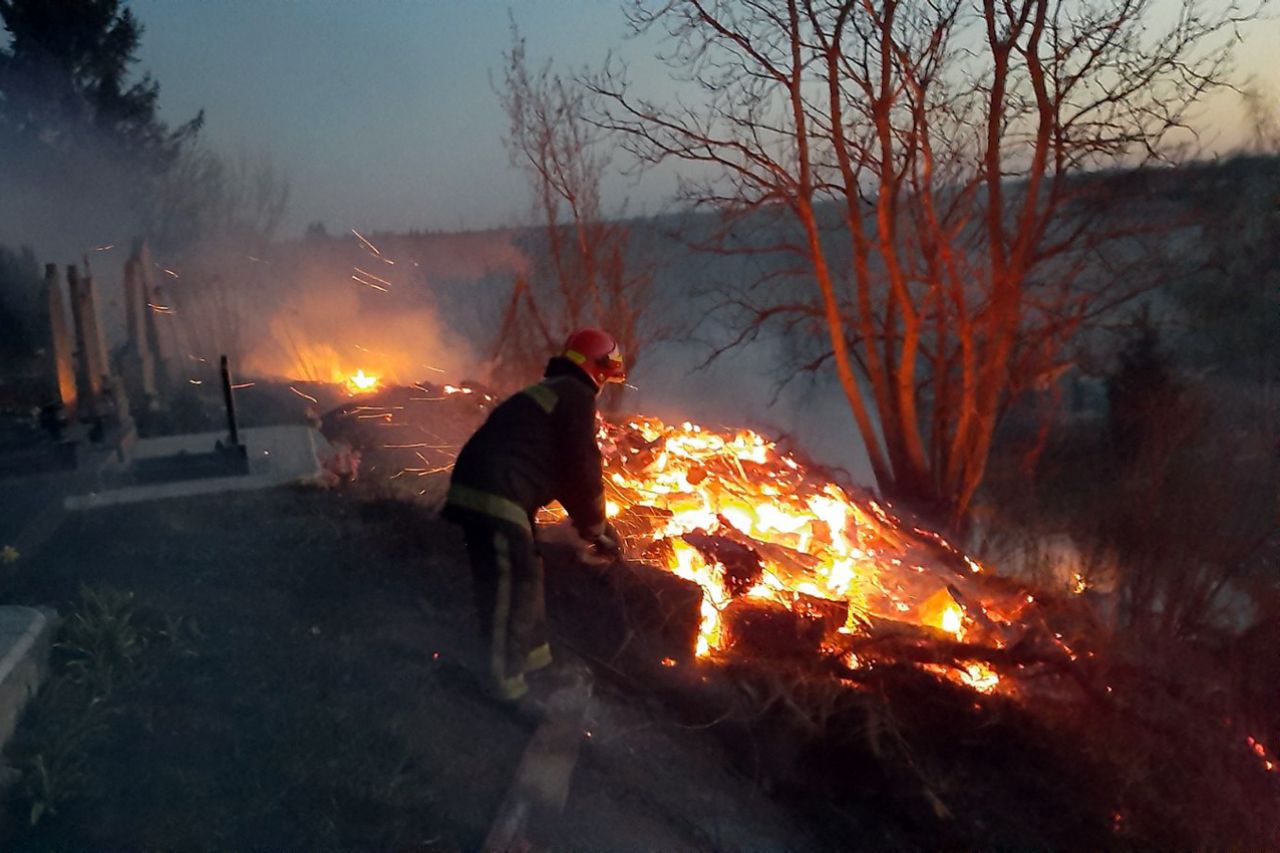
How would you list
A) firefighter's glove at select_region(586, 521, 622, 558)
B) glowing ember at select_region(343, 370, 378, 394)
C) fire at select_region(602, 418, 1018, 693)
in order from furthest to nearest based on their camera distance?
1. glowing ember at select_region(343, 370, 378, 394)
2. fire at select_region(602, 418, 1018, 693)
3. firefighter's glove at select_region(586, 521, 622, 558)

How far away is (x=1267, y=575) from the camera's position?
12.0 meters

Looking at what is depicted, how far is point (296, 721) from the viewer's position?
434cm

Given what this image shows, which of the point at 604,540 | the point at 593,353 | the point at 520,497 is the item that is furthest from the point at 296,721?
Answer: the point at 593,353

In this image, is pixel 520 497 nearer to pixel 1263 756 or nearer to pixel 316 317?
pixel 1263 756

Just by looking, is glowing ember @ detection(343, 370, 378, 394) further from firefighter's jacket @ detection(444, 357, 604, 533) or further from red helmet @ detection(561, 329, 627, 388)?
firefighter's jacket @ detection(444, 357, 604, 533)

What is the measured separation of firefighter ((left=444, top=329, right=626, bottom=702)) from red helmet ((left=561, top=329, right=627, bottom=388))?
11 centimetres

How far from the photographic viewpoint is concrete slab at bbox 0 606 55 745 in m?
4.02

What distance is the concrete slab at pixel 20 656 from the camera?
13.2 ft

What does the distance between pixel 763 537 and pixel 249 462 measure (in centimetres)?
383

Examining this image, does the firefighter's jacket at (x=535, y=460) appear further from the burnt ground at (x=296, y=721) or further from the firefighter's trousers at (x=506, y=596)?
the burnt ground at (x=296, y=721)

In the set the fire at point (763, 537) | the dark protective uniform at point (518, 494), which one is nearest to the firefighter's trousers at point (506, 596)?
the dark protective uniform at point (518, 494)

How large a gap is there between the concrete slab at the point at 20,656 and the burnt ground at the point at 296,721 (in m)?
0.08

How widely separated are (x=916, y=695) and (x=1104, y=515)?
32.0 ft

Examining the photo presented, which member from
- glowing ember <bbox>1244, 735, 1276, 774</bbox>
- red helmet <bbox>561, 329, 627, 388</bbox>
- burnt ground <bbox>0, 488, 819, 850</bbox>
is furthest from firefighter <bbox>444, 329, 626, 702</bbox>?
glowing ember <bbox>1244, 735, 1276, 774</bbox>
